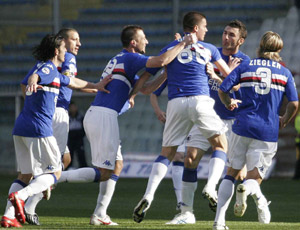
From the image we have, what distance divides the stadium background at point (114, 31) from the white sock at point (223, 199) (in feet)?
36.5

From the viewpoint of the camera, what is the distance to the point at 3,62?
19.3m

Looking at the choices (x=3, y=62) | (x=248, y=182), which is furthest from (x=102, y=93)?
(x=3, y=62)

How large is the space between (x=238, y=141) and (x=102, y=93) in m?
1.63

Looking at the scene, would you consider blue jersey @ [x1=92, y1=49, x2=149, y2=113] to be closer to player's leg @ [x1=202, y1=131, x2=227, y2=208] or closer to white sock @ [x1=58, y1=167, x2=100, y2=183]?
white sock @ [x1=58, y1=167, x2=100, y2=183]

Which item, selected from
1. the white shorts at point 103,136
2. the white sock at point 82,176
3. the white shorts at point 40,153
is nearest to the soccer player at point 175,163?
the white shorts at point 103,136

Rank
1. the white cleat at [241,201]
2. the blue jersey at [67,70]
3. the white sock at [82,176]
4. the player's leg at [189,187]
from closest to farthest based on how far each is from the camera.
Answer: the white cleat at [241,201] → the white sock at [82,176] → the player's leg at [189,187] → the blue jersey at [67,70]

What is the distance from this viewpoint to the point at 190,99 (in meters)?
7.42

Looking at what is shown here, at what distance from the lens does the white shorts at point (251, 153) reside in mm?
6734

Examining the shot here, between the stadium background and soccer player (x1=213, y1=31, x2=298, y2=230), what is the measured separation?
1110 centimetres

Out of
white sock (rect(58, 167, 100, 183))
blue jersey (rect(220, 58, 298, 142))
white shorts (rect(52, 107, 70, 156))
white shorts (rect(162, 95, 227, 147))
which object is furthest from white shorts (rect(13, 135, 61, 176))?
blue jersey (rect(220, 58, 298, 142))

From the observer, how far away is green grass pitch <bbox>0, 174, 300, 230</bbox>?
7.52m

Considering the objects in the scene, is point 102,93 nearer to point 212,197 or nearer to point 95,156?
point 95,156

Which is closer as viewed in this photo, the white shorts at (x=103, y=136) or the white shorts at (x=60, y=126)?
the white shorts at (x=103, y=136)

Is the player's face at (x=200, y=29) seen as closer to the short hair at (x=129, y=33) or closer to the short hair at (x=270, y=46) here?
the short hair at (x=129, y=33)
